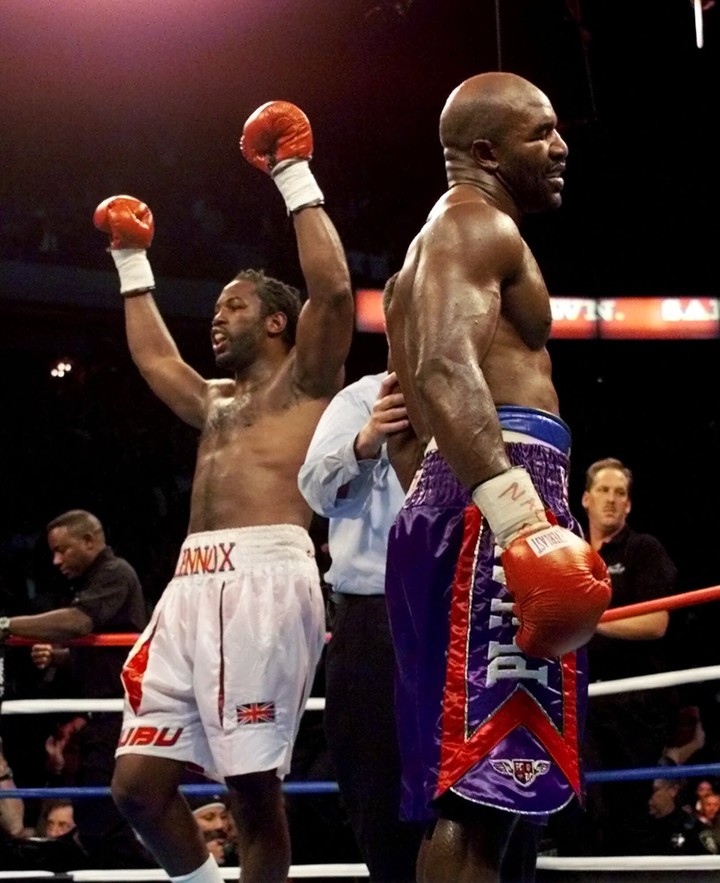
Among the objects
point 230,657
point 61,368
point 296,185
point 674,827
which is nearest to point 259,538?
point 230,657

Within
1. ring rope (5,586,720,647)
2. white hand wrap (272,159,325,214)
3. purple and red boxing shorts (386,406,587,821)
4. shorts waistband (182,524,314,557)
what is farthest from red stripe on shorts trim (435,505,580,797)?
white hand wrap (272,159,325,214)

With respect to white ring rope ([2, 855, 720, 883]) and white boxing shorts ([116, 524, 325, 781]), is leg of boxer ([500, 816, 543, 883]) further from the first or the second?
white ring rope ([2, 855, 720, 883])

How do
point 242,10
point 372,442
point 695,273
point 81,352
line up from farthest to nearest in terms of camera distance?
point 695,273 → point 81,352 → point 242,10 → point 372,442

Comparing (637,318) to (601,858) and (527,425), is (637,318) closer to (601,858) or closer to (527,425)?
(601,858)

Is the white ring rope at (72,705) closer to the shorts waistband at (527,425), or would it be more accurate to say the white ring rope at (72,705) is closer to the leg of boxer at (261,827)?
the leg of boxer at (261,827)

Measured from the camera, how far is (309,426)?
103 inches

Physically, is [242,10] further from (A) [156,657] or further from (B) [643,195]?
(A) [156,657]

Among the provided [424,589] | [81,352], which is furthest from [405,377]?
[81,352]

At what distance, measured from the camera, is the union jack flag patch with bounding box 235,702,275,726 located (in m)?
2.38

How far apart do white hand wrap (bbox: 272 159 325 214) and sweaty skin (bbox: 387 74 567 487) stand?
82 cm

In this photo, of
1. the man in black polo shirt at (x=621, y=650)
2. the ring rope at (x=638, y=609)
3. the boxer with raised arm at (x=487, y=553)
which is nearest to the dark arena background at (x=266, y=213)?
the man in black polo shirt at (x=621, y=650)

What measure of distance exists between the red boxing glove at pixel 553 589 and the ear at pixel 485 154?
52 centimetres

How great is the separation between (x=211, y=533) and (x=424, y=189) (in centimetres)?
924

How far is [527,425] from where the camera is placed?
1.59m
